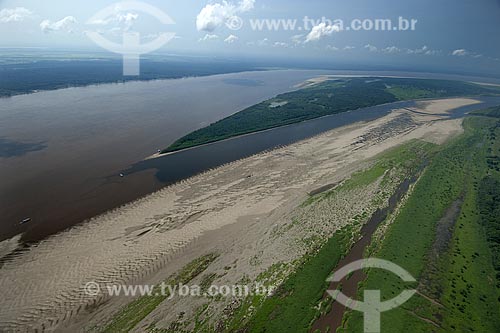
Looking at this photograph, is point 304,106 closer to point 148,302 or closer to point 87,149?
point 87,149

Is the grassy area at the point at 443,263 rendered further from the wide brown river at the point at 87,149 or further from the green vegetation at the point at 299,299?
the wide brown river at the point at 87,149

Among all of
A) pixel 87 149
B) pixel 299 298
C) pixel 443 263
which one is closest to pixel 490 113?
pixel 443 263

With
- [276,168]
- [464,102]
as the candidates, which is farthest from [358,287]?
[464,102]

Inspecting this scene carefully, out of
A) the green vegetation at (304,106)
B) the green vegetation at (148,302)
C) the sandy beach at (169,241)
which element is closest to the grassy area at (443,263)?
the sandy beach at (169,241)

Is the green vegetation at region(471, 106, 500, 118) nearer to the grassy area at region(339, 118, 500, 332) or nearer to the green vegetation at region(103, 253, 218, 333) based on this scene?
the grassy area at region(339, 118, 500, 332)

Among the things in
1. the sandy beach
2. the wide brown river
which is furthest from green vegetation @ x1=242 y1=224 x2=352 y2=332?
the wide brown river
